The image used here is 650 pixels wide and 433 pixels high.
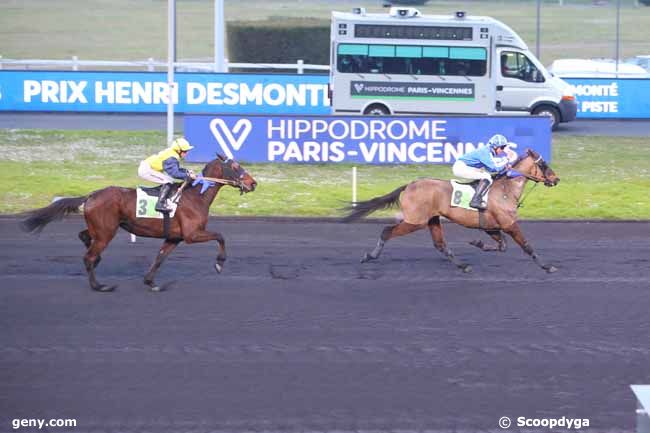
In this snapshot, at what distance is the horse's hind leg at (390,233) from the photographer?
12.9 meters

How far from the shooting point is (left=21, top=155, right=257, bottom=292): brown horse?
11.5 m

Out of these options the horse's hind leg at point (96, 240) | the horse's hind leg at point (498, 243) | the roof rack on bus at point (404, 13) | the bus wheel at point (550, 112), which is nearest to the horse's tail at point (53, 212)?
the horse's hind leg at point (96, 240)

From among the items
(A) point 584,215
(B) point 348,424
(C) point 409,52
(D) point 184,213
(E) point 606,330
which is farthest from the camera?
(C) point 409,52

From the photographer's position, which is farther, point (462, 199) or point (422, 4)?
point (422, 4)

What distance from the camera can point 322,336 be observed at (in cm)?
1001

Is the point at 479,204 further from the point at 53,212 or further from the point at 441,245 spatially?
the point at 53,212

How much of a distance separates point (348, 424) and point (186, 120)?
13305 millimetres

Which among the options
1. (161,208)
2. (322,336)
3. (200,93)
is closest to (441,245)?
(322,336)

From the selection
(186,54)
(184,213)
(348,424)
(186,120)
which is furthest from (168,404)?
(186,54)

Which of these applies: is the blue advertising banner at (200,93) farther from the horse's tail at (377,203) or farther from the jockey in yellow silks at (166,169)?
the jockey in yellow silks at (166,169)

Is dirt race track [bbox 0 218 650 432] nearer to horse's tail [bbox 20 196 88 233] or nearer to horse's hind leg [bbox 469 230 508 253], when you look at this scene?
horse's hind leg [bbox 469 230 508 253]

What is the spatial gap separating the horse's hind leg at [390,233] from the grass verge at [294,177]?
3.47m

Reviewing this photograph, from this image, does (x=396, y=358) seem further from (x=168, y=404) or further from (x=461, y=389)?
(x=168, y=404)

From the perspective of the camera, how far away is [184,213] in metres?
11.7
